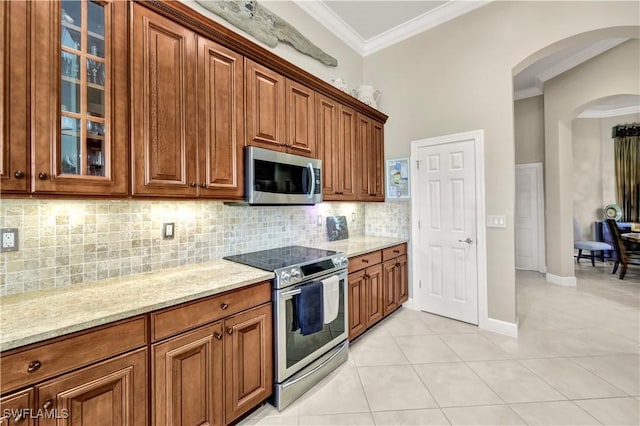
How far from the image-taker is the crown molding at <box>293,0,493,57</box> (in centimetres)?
308

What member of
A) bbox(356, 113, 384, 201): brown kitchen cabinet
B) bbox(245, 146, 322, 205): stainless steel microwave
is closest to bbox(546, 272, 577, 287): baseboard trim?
bbox(356, 113, 384, 201): brown kitchen cabinet

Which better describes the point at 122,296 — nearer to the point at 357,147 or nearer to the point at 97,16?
the point at 97,16

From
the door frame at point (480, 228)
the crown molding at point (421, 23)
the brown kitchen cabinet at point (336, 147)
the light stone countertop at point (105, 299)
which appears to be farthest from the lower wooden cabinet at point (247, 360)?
the crown molding at point (421, 23)

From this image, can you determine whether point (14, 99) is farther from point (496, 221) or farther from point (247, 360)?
point (496, 221)

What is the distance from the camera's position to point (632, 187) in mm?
5977

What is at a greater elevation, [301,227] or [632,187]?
[632,187]

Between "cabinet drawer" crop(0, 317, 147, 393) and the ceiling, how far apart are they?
11.4 feet

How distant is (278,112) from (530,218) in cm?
569

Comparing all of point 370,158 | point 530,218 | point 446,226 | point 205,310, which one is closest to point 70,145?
point 205,310

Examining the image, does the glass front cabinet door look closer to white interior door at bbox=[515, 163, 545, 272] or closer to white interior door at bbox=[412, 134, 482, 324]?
white interior door at bbox=[412, 134, 482, 324]

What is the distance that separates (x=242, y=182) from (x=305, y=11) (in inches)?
94.7

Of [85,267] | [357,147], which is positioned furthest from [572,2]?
[85,267]

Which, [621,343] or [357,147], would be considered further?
[357,147]

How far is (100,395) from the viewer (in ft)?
3.72
